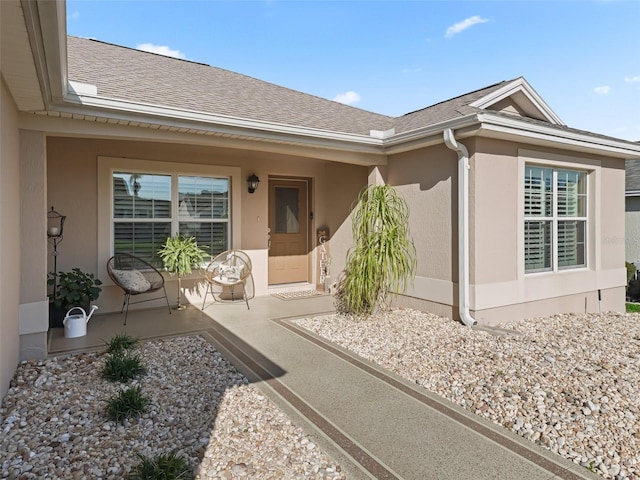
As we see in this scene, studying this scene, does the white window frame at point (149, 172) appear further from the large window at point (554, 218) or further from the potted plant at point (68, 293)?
the large window at point (554, 218)

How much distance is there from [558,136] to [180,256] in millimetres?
5813

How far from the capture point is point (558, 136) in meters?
5.48

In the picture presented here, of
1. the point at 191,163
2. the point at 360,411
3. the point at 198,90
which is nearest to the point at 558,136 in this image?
the point at 360,411

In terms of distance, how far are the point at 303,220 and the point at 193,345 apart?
393 centimetres

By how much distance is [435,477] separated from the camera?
218cm

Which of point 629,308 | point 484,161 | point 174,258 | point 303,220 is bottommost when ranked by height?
point 629,308

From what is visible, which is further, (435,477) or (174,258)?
(174,258)

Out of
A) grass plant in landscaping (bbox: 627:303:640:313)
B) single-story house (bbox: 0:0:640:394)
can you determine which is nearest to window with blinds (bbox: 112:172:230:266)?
single-story house (bbox: 0:0:640:394)

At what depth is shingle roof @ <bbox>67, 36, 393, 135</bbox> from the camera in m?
4.91

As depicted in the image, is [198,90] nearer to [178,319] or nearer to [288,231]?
[288,231]

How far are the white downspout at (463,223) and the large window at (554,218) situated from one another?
1.25m

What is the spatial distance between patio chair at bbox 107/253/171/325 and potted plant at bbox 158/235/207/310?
23cm

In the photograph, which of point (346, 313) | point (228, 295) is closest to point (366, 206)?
point (346, 313)

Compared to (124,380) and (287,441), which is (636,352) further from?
(124,380)
